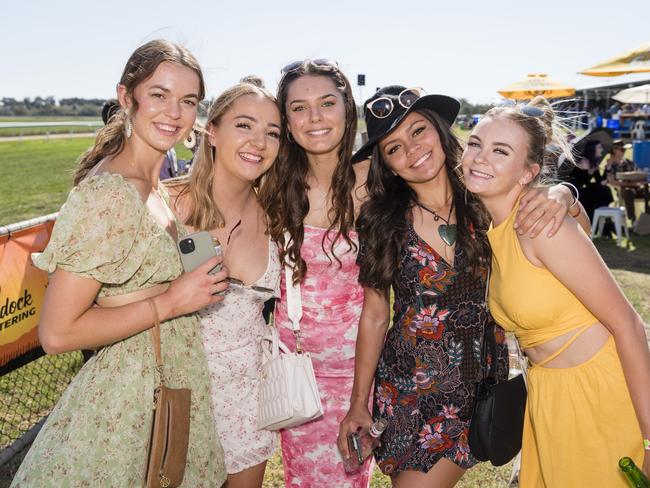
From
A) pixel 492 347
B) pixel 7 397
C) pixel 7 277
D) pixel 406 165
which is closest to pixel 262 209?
pixel 406 165

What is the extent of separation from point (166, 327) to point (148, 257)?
1.21 feet

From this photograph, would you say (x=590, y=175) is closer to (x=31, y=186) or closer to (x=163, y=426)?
(x=163, y=426)

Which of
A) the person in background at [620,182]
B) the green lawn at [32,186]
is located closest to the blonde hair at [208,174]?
the green lawn at [32,186]

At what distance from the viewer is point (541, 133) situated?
2.37 meters

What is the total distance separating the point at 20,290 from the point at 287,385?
2280mm

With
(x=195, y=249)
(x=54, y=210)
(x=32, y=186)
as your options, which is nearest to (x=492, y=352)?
(x=195, y=249)

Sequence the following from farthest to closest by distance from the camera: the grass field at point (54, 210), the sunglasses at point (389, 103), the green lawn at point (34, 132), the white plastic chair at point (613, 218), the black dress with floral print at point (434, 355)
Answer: the green lawn at point (34, 132) → the white plastic chair at point (613, 218) → the grass field at point (54, 210) → the sunglasses at point (389, 103) → the black dress with floral print at point (434, 355)

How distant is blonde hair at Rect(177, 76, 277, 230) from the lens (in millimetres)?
2914

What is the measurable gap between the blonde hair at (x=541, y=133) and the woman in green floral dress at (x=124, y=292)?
1343 millimetres

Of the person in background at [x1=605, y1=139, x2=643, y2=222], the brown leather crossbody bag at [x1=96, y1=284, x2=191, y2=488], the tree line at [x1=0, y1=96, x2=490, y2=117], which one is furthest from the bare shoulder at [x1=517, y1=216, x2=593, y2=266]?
the tree line at [x1=0, y1=96, x2=490, y2=117]

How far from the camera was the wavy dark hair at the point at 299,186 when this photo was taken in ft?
10.2

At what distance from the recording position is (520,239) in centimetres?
225

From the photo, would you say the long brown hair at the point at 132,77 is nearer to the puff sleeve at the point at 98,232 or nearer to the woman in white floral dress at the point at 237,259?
the puff sleeve at the point at 98,232

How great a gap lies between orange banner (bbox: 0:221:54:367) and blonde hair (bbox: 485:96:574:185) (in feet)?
10.6
